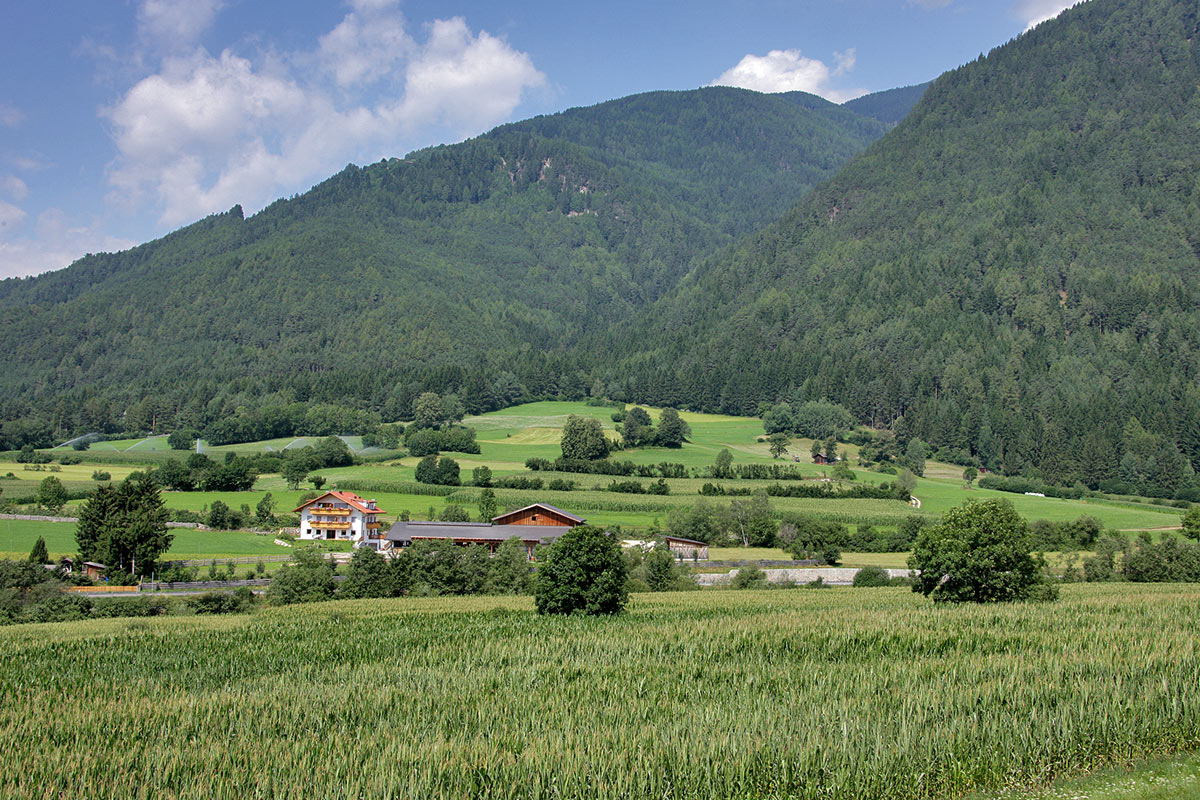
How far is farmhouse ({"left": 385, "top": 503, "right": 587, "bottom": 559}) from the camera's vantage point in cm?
8175

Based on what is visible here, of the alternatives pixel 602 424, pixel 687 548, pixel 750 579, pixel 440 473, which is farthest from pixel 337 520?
pixel 602 424

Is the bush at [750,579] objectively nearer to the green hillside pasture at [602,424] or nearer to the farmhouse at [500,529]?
the farmhouse at [500,529]

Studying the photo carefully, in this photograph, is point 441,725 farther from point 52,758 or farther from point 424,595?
point 424,595

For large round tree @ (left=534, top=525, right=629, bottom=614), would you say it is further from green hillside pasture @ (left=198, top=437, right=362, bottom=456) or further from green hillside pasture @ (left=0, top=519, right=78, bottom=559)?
green hillside pasture @ (left=198, top=437, right=362, bottom=456)

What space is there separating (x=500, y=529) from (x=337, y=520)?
1963 cm

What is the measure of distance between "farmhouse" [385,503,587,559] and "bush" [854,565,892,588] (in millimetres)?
28375

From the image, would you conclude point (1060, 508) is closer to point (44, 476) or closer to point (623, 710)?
point (623, 710)

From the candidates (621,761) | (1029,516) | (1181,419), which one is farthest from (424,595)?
(1181,419)

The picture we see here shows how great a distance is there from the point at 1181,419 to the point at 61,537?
162 m

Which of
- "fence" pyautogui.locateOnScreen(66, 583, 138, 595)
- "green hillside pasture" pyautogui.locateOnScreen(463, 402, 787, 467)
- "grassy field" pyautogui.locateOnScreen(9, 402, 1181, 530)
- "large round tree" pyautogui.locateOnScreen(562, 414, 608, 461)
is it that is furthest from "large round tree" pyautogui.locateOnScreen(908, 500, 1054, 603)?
"large round tree" pyautogui.locateOnScreen(562, 414, 608, 461)

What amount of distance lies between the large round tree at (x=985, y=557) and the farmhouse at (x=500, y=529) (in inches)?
1669

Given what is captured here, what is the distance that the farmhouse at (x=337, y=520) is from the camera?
91.2m

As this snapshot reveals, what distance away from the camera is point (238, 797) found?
13688mm

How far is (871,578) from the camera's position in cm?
6656
